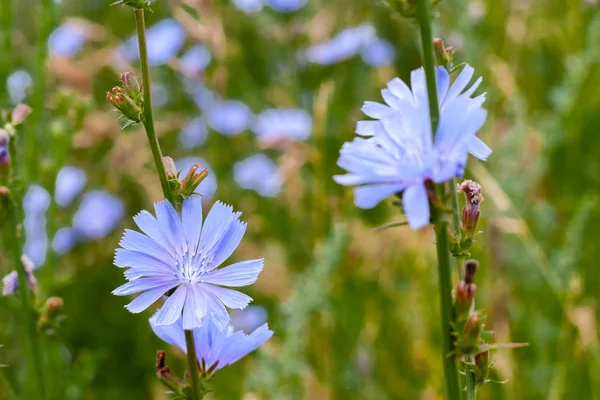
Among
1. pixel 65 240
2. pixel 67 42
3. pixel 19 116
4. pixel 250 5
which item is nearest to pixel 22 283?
pixel 19 116

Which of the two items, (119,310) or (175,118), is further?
(175,118)

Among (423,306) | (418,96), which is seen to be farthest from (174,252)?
(423,306)

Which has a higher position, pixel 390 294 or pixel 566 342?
pixel 390 294

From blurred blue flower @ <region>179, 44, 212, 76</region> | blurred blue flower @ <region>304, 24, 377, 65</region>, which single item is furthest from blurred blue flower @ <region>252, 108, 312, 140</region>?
blurred blue flower @ <region>179, 44, 212, 76</region>

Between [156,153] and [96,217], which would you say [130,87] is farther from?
[96,217]

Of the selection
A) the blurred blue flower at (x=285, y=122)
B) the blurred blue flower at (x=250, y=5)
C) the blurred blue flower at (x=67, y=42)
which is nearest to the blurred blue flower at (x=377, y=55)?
the blurred blue flower at (x=285, y=122)

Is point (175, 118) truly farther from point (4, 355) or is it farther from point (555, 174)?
point (555, 174)
